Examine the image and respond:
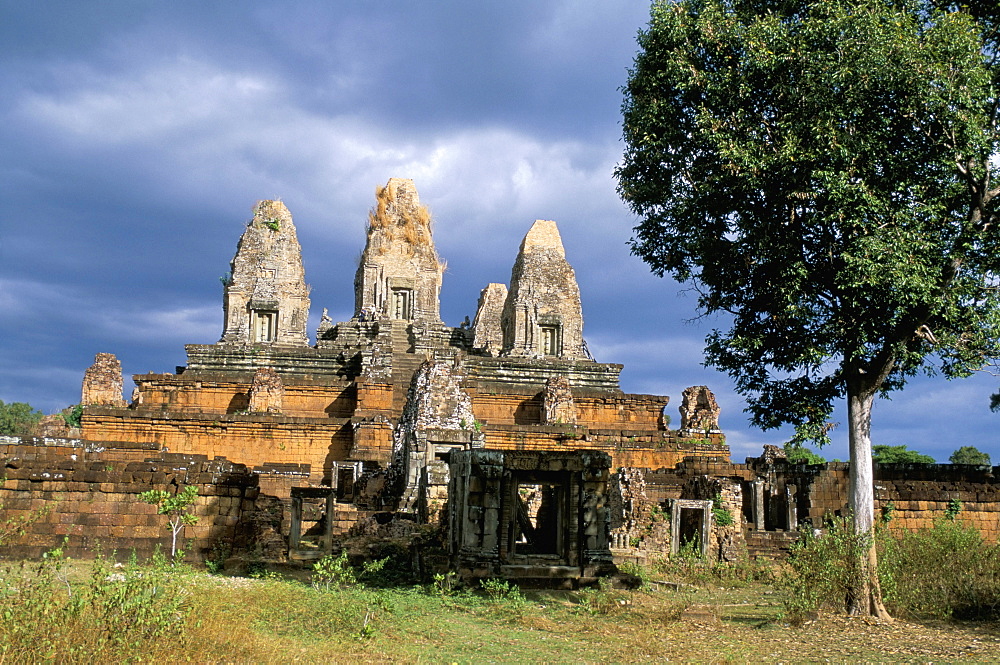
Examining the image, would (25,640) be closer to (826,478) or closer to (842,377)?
(842,377)

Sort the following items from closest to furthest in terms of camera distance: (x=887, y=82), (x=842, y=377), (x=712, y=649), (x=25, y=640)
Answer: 1. (x=25, y=640)
2. (x=712, y=649)
3. (x=887, y=82)
4. (x=842, y=377)

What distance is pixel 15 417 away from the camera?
58438 millimetres

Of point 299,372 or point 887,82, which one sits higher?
point 887,82

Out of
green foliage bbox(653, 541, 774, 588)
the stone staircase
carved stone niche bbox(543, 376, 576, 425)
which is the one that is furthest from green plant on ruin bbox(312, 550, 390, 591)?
carved stone niche bbox(543, 376, 576, 425)

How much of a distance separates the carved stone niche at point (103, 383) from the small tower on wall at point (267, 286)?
768 centimetres

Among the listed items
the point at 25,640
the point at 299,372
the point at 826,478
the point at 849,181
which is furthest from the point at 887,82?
the point at 299,372

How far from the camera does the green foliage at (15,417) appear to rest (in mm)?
56344

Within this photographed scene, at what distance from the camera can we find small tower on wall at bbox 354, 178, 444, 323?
34812 millimetres

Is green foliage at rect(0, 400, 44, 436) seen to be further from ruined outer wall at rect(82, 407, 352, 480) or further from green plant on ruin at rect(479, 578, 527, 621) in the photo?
green plant on ruin at rect(479, 578, 527, 621)

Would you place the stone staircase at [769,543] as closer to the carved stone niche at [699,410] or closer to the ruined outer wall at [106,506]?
the carved stone niche at [699,410]

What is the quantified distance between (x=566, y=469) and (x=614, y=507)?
3744mm

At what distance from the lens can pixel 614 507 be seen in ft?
49.2

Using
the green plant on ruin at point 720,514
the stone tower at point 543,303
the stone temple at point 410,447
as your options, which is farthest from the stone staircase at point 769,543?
the stone tower at point 543,303

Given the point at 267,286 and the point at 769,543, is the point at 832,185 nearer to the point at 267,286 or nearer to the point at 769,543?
the point at 769,543
